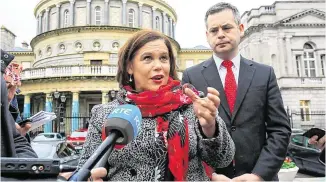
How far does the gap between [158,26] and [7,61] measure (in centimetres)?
4158

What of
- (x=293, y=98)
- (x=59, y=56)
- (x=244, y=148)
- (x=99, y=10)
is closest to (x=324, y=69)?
(x=293, y=98)

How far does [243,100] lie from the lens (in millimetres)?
2691

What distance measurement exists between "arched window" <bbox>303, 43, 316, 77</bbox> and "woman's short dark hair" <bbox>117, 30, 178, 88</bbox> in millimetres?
35364

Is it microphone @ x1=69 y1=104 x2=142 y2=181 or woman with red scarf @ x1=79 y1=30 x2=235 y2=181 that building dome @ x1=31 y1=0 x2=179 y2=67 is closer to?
woman with red scarf @ x1=79 y1=30 x2=235 y2=181

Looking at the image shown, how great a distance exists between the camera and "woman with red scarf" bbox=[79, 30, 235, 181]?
2.00 metres

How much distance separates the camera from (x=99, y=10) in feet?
129

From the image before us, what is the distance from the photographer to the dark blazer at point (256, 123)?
255 cm

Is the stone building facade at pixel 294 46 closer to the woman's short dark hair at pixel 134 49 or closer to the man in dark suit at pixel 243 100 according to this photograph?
the man in dark suit at pixel 243 100

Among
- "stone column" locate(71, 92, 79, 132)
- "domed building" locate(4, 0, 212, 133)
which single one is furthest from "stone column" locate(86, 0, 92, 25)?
"stone column" locate(71, 92, 79, 132)

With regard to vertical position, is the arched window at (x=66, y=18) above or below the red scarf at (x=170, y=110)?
above

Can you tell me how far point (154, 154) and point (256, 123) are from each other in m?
1.06

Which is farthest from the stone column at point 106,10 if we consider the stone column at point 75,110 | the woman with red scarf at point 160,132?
the woman with red scarf at point 160,132

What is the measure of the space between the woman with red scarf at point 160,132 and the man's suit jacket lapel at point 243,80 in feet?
2.00

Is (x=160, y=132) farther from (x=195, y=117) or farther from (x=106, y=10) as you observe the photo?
(x=106, y=10)
